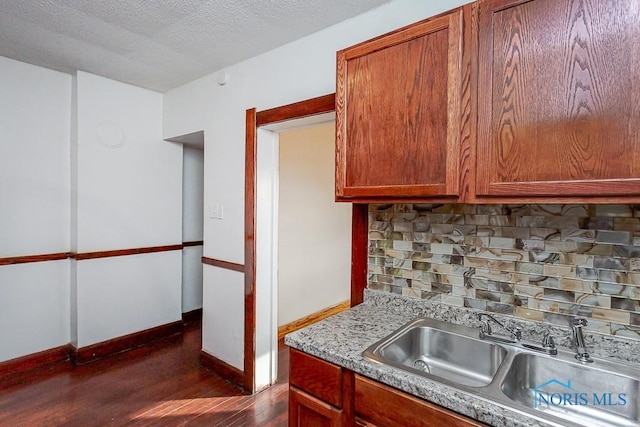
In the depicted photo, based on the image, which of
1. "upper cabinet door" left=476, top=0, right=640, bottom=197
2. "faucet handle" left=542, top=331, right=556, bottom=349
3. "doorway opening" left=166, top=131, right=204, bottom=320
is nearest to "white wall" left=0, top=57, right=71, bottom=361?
"doorway opening" left=166, top=131, right=204, bottom=320

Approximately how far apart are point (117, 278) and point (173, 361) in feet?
2.98

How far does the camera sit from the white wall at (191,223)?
3842mm

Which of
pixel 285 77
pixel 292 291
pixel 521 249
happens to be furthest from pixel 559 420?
pixel 292 291

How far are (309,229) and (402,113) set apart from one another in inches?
93.8

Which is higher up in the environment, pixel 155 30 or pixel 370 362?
pixel 155 30

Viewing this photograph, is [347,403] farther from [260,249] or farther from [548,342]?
[260,249]

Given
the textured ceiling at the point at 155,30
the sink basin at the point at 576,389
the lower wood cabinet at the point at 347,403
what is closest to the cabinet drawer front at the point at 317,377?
the lower wood cabinet at the point at 347,403

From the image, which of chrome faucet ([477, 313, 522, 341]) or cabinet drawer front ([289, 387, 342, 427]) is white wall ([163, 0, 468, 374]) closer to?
cabinet drawer front ([289, 387, 342, 427])

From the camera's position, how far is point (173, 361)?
9.36 feet

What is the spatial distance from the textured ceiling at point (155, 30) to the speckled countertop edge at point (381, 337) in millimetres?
1577

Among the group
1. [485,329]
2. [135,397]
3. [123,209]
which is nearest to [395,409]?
[485,329]

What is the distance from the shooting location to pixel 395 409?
3.55 feet

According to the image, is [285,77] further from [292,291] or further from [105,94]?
[292,291]

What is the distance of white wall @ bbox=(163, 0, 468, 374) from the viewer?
195 centimetres
